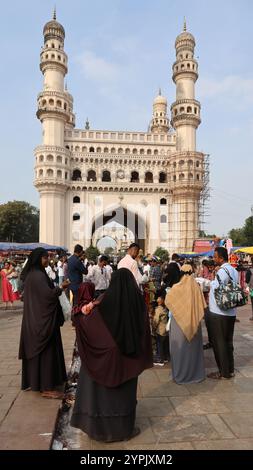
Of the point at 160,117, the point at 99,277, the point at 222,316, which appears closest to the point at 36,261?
the point at 222,316

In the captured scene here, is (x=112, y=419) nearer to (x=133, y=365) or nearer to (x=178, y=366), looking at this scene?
(x=133, y=365)

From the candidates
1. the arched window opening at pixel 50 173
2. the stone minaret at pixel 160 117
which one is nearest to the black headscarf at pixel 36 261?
the arched window opening at pixel 50 173

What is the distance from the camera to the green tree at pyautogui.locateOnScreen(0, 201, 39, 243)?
2010 inches

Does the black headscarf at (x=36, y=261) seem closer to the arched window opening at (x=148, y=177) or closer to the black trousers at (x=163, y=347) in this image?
Answer: the black trousers at (x=163, y=347)

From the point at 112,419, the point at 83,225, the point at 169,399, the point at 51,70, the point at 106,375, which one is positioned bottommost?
the point at 169,399

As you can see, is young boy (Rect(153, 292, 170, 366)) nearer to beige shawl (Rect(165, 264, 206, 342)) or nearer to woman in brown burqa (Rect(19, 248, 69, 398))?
beige shawl (Rect(165, 264, 206, 342))

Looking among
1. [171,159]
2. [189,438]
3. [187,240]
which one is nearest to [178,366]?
[189,438]

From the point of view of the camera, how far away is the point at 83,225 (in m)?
39.0

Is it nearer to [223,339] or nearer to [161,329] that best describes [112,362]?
[223,339]

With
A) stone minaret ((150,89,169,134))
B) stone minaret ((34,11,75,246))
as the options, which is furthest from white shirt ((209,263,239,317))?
stone minaret ((150,89,169,134))

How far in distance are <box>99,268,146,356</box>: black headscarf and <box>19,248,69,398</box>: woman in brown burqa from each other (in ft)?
3.74

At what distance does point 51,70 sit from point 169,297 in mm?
38484

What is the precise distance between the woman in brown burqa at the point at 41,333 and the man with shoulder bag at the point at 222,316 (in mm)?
1878

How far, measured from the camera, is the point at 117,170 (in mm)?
40375
